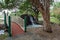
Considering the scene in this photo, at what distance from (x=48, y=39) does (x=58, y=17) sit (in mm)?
7542

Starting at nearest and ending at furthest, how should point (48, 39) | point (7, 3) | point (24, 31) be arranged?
1. point (48, 39)
2. point (24, 31)
3. point (7, 3)

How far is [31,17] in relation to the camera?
1462 cm

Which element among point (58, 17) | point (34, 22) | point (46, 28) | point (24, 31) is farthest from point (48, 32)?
point (58, 17)

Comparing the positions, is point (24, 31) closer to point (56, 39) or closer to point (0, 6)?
point (56, 39)

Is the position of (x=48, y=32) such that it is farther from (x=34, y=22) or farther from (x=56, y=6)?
(x=56, y=6)

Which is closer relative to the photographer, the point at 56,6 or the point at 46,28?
the point at 46,28

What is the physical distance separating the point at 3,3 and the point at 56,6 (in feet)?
18.6

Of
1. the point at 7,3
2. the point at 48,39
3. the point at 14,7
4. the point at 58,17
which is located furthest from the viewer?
the point at 58,17

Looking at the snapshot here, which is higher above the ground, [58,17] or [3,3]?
[3,3]

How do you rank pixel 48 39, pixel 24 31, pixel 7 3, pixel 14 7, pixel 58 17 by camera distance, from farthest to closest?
pixel 58 17 < pixel 14 7 < pixel 7 3 < pixel 24 31 < pixel 48 39

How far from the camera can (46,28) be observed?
32.9 feet

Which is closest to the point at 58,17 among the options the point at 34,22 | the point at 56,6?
the point at 56,6

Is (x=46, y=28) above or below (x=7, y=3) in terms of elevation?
below

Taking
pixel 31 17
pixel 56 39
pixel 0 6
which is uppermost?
pixel 0 6
